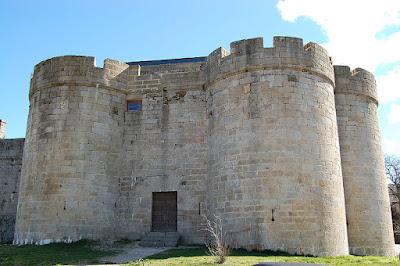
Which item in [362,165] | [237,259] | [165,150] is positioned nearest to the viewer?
[237,259]

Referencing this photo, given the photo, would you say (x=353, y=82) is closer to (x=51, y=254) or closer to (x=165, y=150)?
(x=165, y=150)

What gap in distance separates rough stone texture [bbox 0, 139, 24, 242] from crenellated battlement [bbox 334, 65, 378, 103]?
14.8 metres

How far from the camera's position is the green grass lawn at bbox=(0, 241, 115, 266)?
1150 centimetres

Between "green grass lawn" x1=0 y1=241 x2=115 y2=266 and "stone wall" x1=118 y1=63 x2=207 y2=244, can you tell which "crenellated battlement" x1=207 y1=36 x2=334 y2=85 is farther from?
"green grass lawn" x1=0 y1=241 x2=115 y2=266

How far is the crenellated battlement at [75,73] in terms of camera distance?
16.0 meters

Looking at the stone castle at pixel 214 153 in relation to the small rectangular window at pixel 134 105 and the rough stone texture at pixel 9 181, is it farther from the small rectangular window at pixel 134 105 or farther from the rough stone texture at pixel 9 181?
the rough stone texture at pixel 9 181

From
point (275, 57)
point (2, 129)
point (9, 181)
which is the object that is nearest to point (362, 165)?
point (275, 57)

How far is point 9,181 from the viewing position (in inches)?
813

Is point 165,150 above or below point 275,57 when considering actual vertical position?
below

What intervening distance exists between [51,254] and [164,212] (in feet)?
13.9

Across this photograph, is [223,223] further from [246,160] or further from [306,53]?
[306,53]

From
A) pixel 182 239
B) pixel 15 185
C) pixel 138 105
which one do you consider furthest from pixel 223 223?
pixel 15 185

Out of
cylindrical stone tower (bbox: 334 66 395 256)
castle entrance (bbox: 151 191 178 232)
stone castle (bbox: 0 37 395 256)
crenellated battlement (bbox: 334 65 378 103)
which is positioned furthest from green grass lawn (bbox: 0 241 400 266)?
crenellated battlement (bbox: 334 65 378 103)

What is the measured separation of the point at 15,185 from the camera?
810 inches
